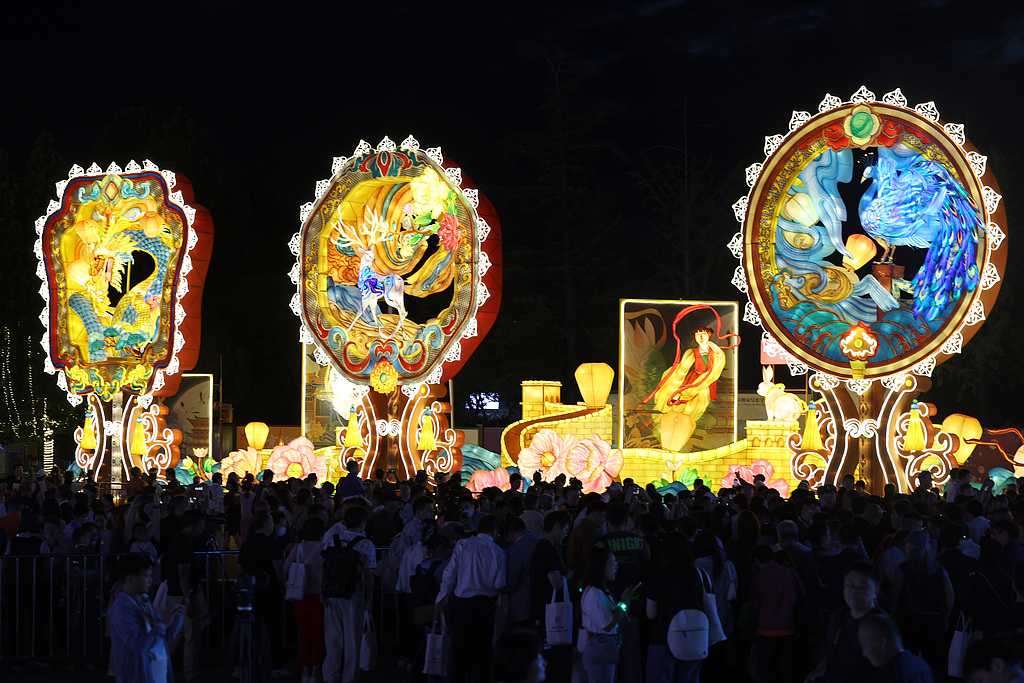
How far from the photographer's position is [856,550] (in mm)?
10078

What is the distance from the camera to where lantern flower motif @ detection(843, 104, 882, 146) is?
23375 mm

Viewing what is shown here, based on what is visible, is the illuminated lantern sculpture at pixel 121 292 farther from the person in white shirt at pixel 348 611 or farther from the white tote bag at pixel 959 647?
the white tote bag at pixel 959 647

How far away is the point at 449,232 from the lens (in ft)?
85.9

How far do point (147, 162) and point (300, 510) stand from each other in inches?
650

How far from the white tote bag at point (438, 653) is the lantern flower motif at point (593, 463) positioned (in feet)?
46.6

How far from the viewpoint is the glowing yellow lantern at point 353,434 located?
1094 inches

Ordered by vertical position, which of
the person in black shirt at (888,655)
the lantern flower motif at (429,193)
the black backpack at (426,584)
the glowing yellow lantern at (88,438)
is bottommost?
the black backpack at (426,584)

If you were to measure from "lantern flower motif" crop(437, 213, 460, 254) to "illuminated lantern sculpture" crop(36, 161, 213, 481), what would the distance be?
5391 mm

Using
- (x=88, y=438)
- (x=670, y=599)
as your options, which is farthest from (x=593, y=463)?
(x=670, y=599)

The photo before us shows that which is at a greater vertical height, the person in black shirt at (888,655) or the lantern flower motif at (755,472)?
the person in black shirt at (888,655)

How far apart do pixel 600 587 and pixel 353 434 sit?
62.4ft

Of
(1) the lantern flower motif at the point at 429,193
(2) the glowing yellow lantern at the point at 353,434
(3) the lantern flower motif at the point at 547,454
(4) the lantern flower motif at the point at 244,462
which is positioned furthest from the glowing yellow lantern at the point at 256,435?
(3) the lantern flower motif at the point at 547,454

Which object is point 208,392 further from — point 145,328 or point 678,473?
point 678,473

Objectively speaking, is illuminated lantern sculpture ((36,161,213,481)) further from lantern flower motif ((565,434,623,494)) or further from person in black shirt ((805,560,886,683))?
person in black shirt ((805,560,886,683))
